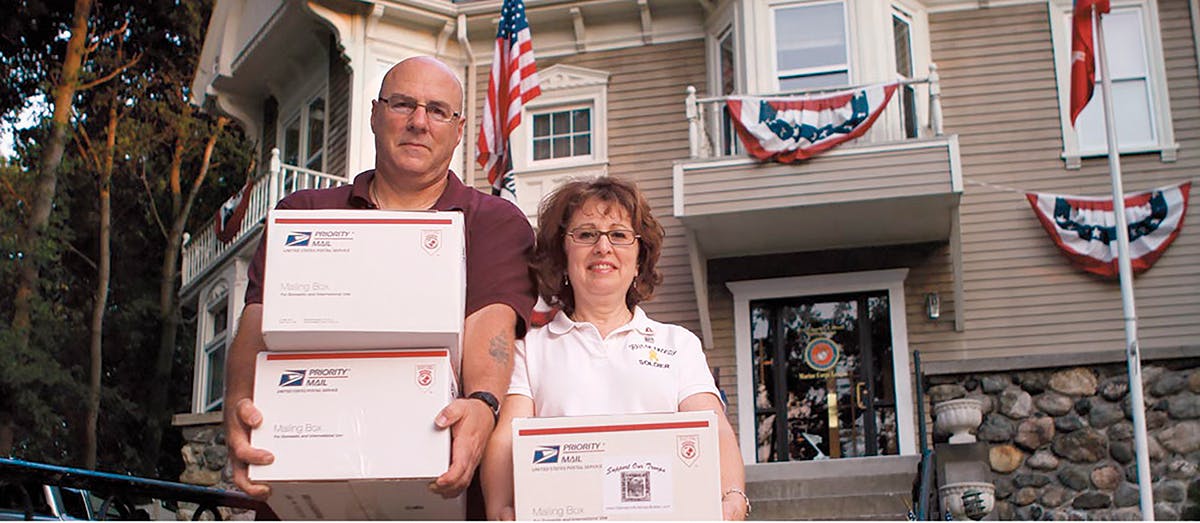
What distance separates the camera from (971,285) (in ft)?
43.8

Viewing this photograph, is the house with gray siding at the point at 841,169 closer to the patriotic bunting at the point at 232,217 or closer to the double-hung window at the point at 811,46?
the double-hung window at the point at 811,46

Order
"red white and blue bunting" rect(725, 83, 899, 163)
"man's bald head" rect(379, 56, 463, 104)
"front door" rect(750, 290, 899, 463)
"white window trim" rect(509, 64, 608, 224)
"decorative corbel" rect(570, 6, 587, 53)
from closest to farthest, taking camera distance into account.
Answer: "man's bald head" rect(379, 56, 463, 104)
"red white and blue bunting" rect(725, 83, 899, 163)
"front door" rect(750, 290, 899, 463)
"white window trim" rect(509, 64, 608, 224)
"decorative corbel" rect(570, 6, 587, 53)

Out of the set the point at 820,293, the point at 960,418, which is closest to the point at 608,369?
the point at 960,418

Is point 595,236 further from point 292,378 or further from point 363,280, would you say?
point 292,378

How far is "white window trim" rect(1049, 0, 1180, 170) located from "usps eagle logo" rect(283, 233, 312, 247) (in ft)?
38.6

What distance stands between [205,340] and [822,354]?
7902 mm

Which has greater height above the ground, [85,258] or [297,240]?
[85,258]

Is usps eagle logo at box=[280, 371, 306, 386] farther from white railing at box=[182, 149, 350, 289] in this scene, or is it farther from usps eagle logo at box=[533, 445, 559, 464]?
white railing at box=[182, 149, 350, 289]

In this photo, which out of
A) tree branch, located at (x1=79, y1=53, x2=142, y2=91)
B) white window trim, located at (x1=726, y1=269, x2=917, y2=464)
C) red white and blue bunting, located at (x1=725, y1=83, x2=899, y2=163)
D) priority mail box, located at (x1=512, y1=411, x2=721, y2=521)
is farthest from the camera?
tree branch, located at (x1=79, y1=53, x2=142, y2=91)

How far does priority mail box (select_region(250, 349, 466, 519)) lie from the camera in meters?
2.93

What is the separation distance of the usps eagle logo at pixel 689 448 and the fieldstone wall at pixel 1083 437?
7.31m

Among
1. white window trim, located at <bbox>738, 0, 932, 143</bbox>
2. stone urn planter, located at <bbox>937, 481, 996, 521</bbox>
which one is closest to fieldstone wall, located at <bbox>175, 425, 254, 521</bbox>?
white window trim, located at <bbox>738, 0, 932, 143</bbox>

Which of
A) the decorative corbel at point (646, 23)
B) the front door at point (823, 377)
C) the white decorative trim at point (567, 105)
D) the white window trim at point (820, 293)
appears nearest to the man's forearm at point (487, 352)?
the white window trim at point (820, 293)

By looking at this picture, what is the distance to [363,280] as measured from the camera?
305cm
